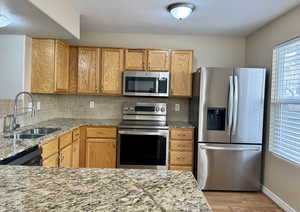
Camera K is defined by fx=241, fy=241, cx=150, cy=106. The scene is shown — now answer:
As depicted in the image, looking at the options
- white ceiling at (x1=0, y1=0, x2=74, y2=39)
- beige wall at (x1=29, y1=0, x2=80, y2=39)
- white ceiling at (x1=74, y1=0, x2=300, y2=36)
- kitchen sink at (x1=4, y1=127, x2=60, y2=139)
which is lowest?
kitchen sink at (x1=4, y1=127, x2=60, y2=139)

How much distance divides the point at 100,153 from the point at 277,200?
98.5 inches

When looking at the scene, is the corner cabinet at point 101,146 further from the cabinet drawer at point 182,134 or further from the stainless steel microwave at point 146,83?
the cabinet drawer at point 182,134

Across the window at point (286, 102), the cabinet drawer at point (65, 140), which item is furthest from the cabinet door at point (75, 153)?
the window at point (286, 102)

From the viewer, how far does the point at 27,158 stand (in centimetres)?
203

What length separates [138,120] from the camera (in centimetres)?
418

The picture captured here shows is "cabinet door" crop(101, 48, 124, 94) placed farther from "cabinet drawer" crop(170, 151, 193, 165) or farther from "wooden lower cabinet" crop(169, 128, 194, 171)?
"cabinet drawer" crop(170, 151, 193, 165)

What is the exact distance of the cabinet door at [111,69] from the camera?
12.9 feet

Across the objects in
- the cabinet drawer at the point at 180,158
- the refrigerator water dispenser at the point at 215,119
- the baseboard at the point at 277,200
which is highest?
the refrigerator water dispenser at the point at 215,119

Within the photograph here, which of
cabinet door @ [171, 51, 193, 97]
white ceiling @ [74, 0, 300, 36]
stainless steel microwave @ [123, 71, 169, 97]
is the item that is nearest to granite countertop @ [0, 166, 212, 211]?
white ceiling @ [74, 0, 300, 36]

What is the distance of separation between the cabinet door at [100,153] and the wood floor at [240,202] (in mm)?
1503

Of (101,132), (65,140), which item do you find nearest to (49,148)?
(65,140)

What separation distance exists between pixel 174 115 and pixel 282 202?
2.06 meters

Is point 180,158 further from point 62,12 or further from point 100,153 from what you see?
point 62,12

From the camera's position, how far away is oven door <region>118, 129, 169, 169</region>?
142 inches
